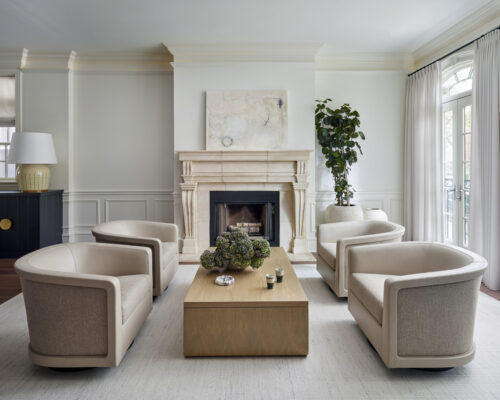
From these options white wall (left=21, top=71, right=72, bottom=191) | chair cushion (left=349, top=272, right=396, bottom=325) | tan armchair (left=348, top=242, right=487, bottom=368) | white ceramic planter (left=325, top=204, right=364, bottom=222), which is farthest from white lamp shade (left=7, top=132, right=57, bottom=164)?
tan armchair (left=348, top=242, right=487, bottom=368)

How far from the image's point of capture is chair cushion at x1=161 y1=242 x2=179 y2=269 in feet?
11.3

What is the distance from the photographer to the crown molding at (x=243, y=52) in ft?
16.8

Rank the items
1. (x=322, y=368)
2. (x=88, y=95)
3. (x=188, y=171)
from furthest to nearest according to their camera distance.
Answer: (x=88, y=95)
(x=188, y=171)
(x=322, y=368)

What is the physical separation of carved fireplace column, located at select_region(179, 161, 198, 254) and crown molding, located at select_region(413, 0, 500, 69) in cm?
361

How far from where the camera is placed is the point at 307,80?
17.3 feet

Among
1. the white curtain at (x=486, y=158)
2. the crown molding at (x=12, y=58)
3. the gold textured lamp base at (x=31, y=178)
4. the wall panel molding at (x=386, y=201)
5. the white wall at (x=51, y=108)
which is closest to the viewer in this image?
the white curtain at (x=486, y=158)

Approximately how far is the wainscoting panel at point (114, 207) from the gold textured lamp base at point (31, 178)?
0.61 metres

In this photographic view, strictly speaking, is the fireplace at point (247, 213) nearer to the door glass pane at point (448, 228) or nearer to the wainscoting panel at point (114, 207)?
the wainscoting panel at point (114, 207)

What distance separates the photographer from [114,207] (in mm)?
5730

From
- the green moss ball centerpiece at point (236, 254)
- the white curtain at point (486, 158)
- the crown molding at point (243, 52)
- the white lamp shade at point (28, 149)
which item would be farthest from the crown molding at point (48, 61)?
the white curtain at point (486, 158)

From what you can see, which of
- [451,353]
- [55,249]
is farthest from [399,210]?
[55,249]

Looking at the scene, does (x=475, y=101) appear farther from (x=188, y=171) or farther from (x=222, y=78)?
(x=188, y=171)

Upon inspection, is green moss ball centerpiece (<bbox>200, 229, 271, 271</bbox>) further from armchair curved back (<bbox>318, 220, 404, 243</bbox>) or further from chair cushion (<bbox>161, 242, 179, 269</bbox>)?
armchair curved back (<bbox>318, 220, 404, 243</bbox>)

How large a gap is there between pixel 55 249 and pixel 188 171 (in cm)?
278
